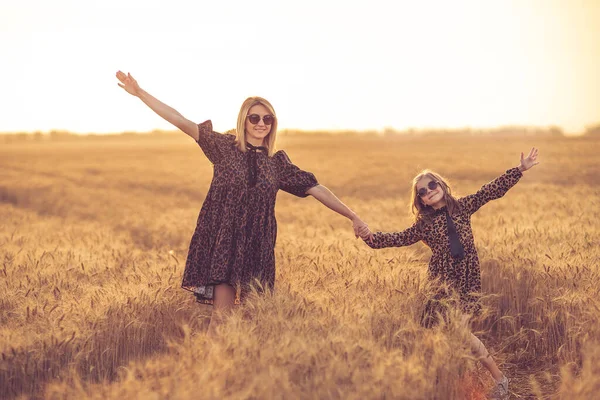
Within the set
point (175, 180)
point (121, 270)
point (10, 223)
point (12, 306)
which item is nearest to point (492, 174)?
point (175, 180)

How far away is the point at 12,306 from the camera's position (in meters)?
4.68

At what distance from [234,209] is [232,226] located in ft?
0.40

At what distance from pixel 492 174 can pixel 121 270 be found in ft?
55.9

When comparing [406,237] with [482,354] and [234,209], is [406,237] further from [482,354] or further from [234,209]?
[234,209]

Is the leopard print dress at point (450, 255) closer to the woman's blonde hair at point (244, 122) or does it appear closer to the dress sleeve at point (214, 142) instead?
the woman's blonde hair at point (244, 122)

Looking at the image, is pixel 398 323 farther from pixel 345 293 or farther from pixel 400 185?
pixel 400 185

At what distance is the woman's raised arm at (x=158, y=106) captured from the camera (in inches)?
171

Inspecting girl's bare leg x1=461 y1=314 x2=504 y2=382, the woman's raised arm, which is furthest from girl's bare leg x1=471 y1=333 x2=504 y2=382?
the woman's raised arm

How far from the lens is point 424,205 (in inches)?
180

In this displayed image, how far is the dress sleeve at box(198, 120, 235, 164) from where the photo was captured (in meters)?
4.42

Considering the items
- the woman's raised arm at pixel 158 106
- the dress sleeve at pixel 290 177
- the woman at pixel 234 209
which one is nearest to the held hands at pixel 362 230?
the dress sleeve at pixel 290 177

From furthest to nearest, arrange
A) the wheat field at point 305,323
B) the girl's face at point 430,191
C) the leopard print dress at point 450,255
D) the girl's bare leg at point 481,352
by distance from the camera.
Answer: the girl's face at point 430,191, the leopard print dress at point 450,255, the girl's bare leg at point 481,352, the wheat field at point 305,323

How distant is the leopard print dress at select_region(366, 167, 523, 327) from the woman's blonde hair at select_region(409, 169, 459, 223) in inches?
1.5

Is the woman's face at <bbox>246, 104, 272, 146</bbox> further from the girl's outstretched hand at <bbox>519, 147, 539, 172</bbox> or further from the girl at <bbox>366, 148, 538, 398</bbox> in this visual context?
the girl's outstretched hand at <bbox>519, 147, 539, 172</bbox>
